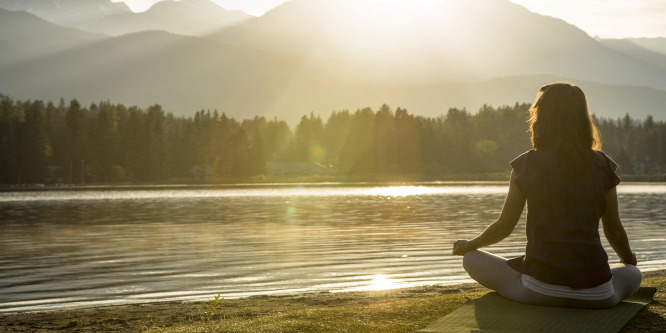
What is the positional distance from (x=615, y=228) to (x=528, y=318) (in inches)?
53.8

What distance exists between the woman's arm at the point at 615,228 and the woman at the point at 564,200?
0.02 metres

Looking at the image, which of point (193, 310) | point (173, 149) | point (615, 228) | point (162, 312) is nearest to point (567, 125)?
point (615, 228)

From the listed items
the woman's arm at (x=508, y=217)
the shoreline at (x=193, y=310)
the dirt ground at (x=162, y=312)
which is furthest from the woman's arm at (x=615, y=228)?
the dirt ground at (x=162, y=312)

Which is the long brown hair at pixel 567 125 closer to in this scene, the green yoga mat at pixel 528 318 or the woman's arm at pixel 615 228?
the woman's arm at pixel 615 228

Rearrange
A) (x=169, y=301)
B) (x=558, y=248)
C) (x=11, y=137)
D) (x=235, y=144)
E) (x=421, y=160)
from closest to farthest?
1. (x=558, y=248)
2. (x=169, y=301)
3. (x=11, y=137)
4. (x=235, y=144)
5. (x=421, y=160)

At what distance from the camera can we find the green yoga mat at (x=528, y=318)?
664 centimetres

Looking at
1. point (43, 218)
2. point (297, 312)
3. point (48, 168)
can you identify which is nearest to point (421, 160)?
point (48, 168)

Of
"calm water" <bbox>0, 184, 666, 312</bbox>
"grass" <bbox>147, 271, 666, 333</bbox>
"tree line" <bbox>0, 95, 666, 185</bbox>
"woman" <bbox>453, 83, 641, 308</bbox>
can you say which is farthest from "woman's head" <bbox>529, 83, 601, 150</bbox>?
"tree line" <bbox>0, 95, 666, 185</bbox>

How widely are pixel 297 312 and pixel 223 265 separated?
11.7 metres

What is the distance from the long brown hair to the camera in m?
6.74

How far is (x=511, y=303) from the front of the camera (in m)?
7.43

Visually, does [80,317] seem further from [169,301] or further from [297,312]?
[297,312]

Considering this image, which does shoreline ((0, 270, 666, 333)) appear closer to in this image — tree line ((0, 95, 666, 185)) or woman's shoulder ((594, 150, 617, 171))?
woman's shoulder ((594, 150, 617, 171))

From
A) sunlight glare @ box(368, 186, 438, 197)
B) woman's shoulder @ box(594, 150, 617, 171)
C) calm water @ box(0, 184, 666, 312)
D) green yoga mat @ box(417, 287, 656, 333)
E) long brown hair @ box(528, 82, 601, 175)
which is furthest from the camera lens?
sunlight glare @ box(368, 186, 438, 197)
